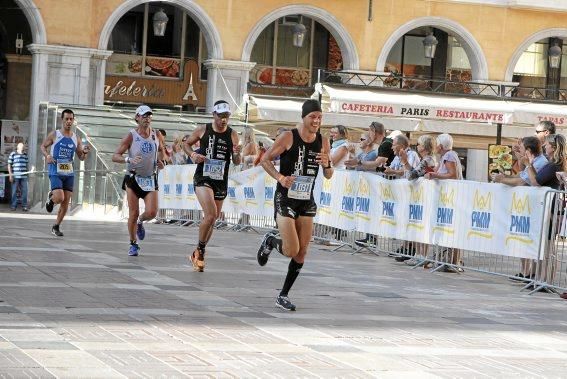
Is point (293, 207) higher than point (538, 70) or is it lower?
lower

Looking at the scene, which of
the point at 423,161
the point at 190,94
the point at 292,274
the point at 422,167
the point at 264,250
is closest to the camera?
the point at 292,274

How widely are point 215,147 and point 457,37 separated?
24550mm

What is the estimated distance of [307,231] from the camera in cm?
1190

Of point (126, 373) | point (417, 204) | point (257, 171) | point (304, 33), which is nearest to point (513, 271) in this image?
point (417, 204)

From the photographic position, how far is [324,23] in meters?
37.5

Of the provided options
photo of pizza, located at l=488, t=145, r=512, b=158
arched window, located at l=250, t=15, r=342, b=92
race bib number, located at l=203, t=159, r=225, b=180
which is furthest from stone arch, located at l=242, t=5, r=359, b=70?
race bib number, located at l=203, t=159, r=225, b=180

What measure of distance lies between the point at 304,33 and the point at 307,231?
1048 inches

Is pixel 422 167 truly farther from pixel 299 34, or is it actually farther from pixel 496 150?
pixel 299 34

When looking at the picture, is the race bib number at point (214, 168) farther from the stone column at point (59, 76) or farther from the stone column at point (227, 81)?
the stone column at point (227, 81)

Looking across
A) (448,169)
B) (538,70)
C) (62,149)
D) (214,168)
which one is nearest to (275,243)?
(214,168)

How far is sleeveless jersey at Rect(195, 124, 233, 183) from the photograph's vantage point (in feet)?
50.1

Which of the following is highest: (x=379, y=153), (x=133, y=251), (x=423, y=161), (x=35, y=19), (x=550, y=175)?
(x=35, y=19)

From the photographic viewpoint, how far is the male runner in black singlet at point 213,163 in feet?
49.3

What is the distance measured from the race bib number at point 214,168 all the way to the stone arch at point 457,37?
75.4ft
